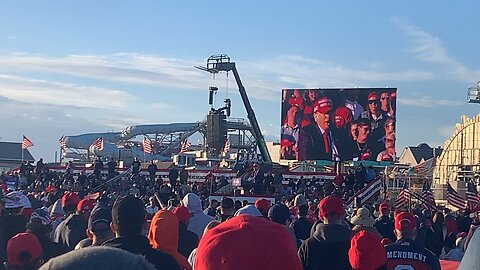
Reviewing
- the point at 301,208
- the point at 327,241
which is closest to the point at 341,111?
the point at 301,208

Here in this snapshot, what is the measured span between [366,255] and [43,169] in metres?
28.9

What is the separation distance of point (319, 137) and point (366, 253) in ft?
114

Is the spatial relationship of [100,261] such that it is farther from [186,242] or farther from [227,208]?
[227,208]

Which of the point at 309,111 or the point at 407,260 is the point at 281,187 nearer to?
the point at 309,111

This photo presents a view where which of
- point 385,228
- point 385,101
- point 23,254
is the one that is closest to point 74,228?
point 23,254

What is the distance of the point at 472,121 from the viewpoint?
5234 cm

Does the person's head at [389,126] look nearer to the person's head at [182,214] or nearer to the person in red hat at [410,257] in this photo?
the person's head at [182,214]

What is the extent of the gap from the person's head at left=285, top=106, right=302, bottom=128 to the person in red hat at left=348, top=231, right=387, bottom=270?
35.3m

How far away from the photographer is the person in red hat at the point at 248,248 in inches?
92.3

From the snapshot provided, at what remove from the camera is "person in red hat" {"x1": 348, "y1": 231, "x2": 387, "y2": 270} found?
5.09 metres

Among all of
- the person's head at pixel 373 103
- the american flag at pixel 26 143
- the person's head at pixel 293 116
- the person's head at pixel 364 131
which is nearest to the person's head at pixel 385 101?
the person's head at pixel 373 103

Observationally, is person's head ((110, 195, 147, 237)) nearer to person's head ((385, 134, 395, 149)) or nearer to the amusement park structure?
person's head ((385, 134, 395, 149))

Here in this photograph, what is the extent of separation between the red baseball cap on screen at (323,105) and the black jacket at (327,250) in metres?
33.5

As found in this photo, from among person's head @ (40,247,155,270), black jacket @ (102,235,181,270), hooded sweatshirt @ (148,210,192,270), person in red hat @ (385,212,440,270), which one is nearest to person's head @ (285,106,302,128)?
person in red hat @ (385,212,440,270)
